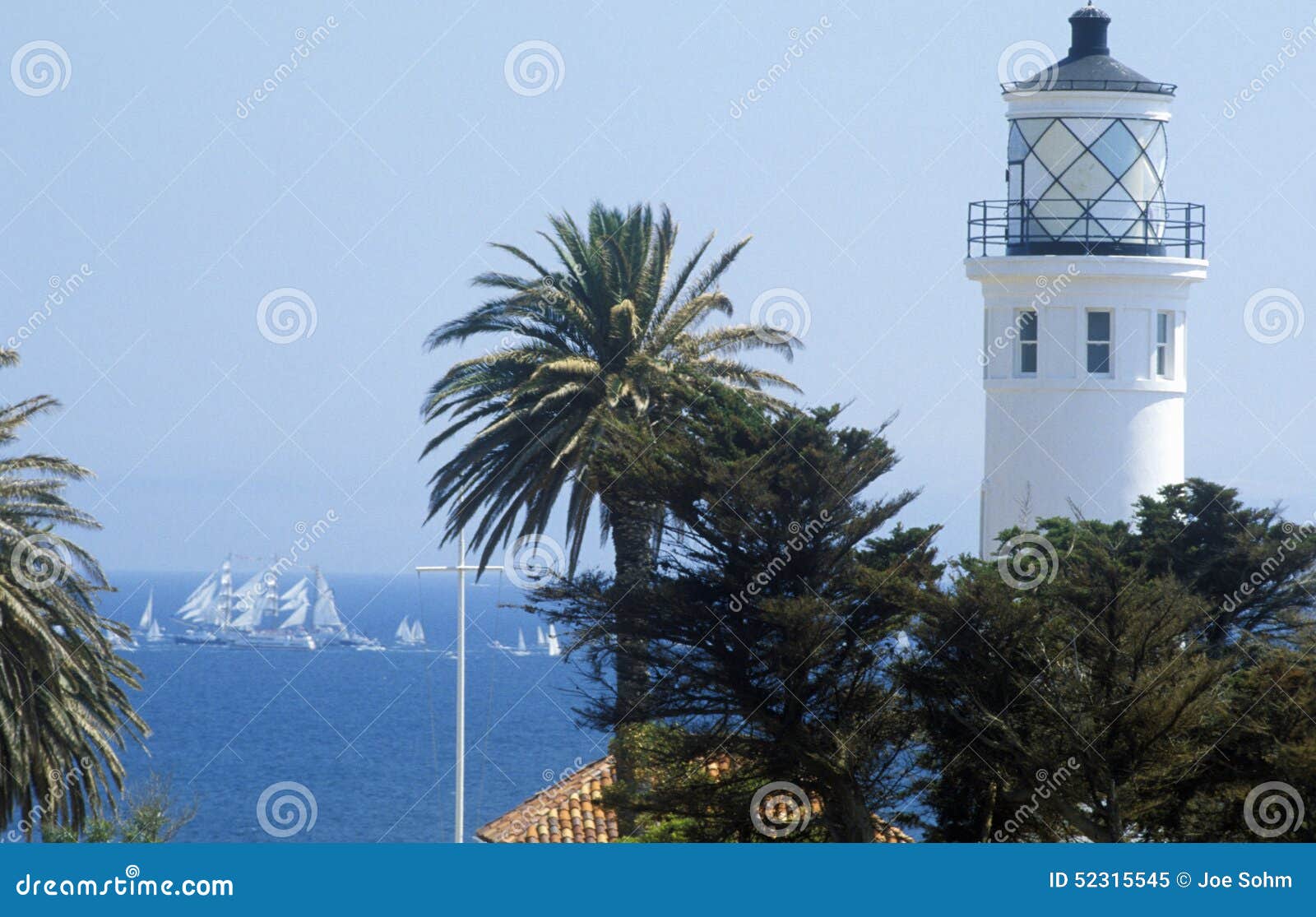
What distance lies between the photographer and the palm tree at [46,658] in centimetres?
2655

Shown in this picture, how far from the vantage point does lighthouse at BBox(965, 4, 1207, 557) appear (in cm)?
3262

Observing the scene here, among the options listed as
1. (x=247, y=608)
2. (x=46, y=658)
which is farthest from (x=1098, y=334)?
(x=247, y=608)

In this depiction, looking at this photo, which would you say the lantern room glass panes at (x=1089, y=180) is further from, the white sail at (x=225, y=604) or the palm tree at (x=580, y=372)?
the white sail at (x=225, y=604)

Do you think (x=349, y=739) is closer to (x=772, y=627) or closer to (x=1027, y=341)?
(x=1027, y=341)

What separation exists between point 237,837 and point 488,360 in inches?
2896

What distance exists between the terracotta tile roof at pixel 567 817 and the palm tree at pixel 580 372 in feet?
14.1

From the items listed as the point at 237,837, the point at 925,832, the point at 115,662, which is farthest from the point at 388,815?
the point at 925,832

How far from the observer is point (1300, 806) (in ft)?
73.7

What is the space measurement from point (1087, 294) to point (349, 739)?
11062 cm

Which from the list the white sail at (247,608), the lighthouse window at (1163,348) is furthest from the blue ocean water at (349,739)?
the lighthouse window at (1163,348)

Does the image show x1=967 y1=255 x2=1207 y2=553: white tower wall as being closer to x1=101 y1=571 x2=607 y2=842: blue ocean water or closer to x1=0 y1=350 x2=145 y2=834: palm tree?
x1=0 y1=350 x2=145 y2=834: palm tree

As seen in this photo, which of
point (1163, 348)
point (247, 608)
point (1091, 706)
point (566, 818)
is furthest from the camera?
point (247, 608)

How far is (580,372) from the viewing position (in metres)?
30.5

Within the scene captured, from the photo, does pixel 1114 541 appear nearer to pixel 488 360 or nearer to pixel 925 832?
pixel 925 832
